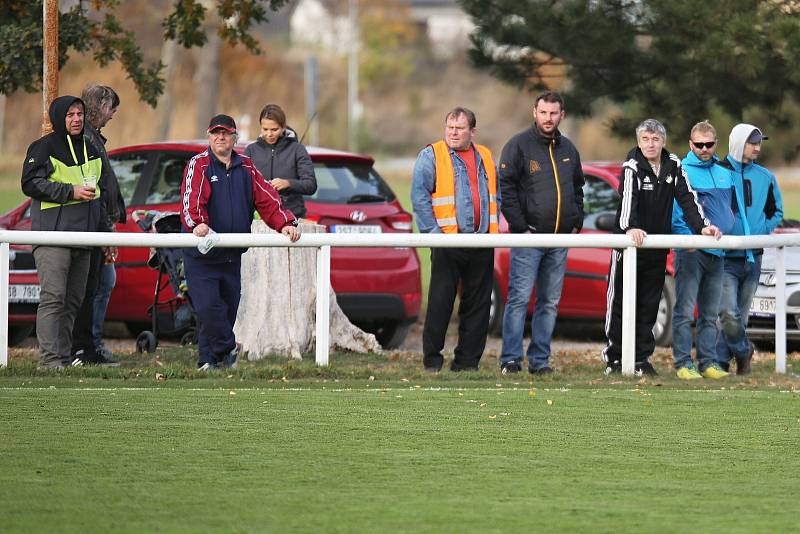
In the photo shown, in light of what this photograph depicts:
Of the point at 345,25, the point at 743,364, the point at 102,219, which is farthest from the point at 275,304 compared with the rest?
the point at 345,25

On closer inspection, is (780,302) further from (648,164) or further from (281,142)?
(281,142)

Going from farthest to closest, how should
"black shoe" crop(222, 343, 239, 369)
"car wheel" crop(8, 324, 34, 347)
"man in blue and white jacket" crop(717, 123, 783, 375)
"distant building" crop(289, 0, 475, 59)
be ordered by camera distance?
"distant building" crop(289, 0, 475, 59), "car wheel" crop(8, 324, 34, 347), "man in blue and white jacket" crop(717, 123, 783, 375), "black shoe" crop(222, 343, 239, 369)

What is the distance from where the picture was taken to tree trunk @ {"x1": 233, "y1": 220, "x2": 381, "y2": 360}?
1141 centimetres

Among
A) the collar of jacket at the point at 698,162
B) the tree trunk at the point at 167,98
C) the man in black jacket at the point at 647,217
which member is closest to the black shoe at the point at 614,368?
the man in black jacket at the point at 647,217

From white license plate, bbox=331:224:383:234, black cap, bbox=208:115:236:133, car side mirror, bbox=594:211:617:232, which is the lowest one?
white license plate, bbox=331:224:383:234

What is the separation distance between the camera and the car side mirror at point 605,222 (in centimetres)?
1328

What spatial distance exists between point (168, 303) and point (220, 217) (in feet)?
5.69

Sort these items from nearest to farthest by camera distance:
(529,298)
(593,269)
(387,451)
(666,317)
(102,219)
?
(387,451) < (102,219) < (529,298) < (666,317) < (593,269)

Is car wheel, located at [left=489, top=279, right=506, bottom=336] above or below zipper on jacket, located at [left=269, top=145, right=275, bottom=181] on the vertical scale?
below

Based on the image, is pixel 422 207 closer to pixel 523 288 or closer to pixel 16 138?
pixel 523 288

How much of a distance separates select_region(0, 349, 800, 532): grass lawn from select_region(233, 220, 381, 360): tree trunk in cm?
83

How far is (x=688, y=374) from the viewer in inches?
426

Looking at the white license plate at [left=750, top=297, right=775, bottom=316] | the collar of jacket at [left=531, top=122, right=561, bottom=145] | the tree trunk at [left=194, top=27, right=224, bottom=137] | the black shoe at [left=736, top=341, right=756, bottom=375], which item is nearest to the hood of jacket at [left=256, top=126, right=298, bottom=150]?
the collar of jacket at [left=531, top=122, right=561, bottom=145]

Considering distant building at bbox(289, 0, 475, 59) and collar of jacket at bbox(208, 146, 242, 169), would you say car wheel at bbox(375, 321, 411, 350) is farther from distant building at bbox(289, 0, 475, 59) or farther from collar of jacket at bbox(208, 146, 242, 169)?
distant building at bbox(289, 0, 475, 59)
